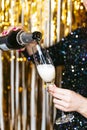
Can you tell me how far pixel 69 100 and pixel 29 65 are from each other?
1.95ft

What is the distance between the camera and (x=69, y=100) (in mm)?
1169

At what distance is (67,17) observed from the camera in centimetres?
172

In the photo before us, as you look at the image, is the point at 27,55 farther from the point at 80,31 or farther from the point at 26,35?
the point at 80,31

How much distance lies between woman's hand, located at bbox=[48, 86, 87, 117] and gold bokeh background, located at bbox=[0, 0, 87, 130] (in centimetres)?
56

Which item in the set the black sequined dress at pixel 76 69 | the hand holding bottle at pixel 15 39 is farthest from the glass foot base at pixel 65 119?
the hand holding bottle at pixel 15 39

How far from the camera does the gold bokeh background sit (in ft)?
5.51

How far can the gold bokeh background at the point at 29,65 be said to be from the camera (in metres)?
1.68

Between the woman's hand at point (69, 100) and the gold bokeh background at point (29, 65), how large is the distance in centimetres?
56

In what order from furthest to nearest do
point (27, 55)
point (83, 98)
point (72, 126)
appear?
point (27, 55) < point (72, 126) < point (83, 98)

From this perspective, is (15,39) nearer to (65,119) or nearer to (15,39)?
(15,39)

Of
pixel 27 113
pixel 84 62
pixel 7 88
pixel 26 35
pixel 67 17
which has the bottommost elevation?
pixel 27 113

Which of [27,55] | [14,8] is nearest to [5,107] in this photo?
[27,55]

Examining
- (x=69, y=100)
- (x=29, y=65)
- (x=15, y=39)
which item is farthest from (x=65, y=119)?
(x=29, y=65)

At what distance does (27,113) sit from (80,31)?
0.61 meters
